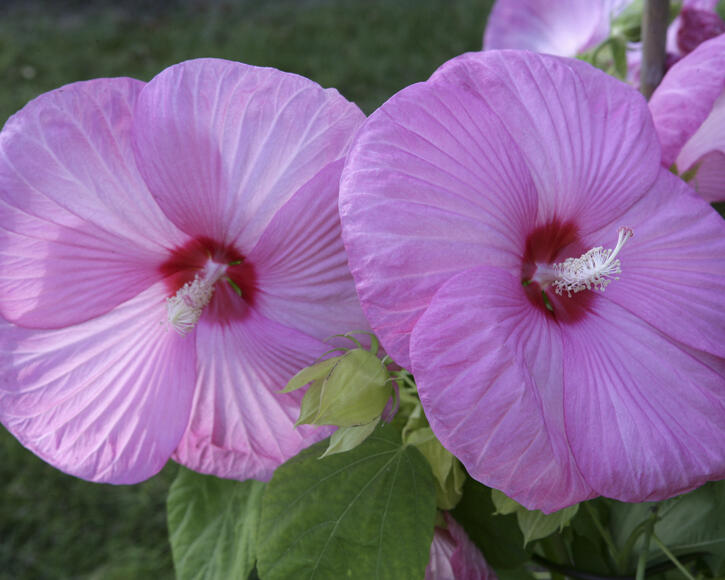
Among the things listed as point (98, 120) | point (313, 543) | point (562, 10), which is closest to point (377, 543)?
point (313, 543)

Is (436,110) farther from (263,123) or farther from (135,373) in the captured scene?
(135,373)

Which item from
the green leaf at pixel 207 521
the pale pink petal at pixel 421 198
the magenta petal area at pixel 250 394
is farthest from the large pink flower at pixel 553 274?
the green leaf at pixel 207 521

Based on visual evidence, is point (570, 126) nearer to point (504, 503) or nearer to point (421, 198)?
point (421, 198)

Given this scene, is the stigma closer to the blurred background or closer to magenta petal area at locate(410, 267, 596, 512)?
magenta petal area at locate(410, 267, 596, 512)

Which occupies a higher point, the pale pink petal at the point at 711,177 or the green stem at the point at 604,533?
the pale pink petal at the point at 711,177

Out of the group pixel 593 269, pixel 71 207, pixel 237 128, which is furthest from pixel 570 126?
pixel 71 207

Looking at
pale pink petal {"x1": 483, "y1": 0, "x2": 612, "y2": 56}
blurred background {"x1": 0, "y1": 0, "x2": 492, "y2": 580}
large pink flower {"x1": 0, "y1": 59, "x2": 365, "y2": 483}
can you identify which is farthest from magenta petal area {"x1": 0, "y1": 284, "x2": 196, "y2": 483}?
blurred background {"x1": 0, "y1": 0, "x2": 492, "y2": 580}

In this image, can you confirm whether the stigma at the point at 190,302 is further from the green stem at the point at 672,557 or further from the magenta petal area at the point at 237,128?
the green stem at the point at 672,557
